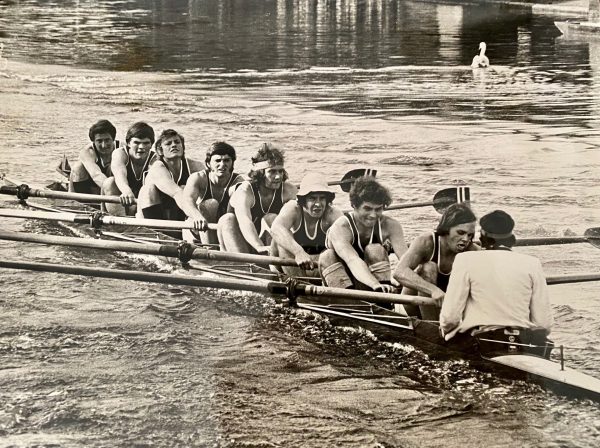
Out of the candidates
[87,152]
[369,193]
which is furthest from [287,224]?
[87,152]

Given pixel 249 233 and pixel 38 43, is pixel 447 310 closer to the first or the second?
pixel 249 233

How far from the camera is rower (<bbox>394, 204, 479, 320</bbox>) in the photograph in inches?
98.7

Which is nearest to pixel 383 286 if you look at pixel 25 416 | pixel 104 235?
pixel 25 416

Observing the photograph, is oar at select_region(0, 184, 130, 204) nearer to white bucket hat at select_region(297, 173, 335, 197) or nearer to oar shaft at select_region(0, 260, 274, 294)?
oar shaft at select_region(0, 260, 274, 294)

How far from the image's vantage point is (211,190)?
10.9 ft

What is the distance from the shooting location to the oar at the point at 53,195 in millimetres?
3660

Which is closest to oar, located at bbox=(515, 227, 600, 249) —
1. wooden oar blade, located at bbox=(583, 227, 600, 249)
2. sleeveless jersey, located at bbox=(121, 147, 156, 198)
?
wooden oar blade, located at bbox=(583, 227, 600, 249)

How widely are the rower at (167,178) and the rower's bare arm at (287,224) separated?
1.95 feet

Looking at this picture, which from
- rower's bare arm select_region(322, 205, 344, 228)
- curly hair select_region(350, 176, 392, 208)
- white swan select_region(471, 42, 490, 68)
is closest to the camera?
curly hair select_region(350, 176, 392, 208)

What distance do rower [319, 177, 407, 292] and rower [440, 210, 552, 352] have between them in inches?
14.9

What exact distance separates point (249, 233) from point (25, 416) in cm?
95

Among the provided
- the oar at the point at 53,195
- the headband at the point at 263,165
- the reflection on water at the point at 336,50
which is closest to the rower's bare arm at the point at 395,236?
the headband at the point at 263,165

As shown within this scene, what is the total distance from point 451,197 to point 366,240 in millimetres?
308

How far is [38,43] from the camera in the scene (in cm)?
366
